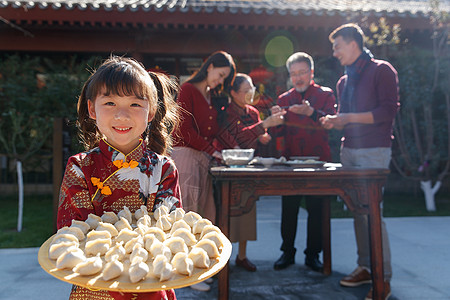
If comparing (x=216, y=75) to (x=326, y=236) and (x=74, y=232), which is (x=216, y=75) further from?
(x=74, y=232)

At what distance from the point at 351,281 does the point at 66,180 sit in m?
2.11

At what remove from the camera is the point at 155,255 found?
3.15 feet

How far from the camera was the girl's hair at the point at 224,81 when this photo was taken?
259 cm

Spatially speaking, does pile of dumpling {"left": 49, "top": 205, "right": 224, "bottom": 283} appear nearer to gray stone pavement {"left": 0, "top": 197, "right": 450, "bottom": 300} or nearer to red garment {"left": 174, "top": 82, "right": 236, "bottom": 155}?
red garment {"left": 174, "top": 82, "right": 236, "bottom": 155}

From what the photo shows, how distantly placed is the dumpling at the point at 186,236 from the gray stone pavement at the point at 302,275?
150cm

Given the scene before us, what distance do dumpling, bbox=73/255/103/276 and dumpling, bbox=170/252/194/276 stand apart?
0.60 feet

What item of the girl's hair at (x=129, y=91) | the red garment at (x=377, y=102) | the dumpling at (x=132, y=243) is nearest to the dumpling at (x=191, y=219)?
the dumpling at (x=132, y=243)

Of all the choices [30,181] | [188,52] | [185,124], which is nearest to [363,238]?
[185,124]

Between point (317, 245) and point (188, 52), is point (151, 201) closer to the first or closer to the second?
point (317, 245)

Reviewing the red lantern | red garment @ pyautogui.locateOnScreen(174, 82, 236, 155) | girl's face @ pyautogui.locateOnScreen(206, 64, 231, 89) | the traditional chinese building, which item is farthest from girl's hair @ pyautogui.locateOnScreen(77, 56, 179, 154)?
the red lantern

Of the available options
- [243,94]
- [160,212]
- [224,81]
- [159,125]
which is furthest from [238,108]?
[160,212]

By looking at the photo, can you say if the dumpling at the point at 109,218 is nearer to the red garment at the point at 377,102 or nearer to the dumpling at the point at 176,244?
the dumpling at the point at 176,244

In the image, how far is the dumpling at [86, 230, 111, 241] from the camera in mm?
1008

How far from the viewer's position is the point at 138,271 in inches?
33.3
